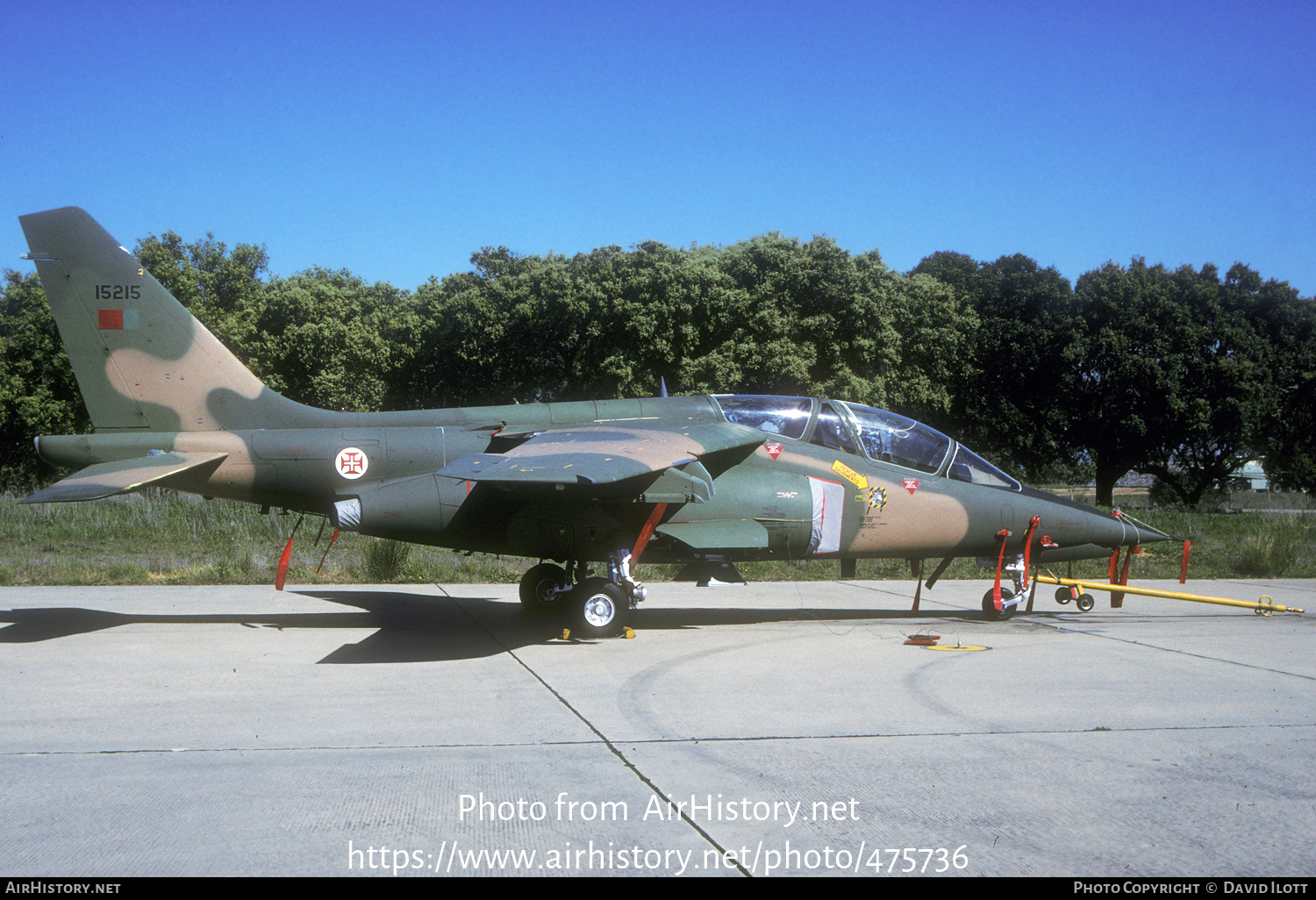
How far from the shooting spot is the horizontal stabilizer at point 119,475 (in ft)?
27.6

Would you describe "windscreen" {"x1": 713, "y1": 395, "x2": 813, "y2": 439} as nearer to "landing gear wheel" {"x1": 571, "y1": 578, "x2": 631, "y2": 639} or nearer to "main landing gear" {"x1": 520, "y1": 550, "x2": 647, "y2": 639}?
"main landing gear" {"x1": 520, "y1": 550, "x2": 647, "y2": 639}

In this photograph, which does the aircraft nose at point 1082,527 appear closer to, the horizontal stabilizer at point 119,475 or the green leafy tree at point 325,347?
the horizontal stabilizer at point 119,475

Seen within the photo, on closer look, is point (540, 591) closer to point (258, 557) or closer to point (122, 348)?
point (122, 348)

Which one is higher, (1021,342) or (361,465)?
(1021,342)

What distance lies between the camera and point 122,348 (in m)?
10.1

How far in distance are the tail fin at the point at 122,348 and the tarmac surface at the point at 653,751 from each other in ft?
7.60

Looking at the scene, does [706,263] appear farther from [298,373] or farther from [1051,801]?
[1051,801]

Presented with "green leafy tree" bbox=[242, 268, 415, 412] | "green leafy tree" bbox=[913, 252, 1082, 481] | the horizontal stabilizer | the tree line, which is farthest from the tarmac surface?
"green leafy tree" bbox=[913, 252, 1082, 481]

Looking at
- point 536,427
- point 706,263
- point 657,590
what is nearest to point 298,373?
point 706,263

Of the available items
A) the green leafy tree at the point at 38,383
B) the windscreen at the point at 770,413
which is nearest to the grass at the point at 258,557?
the windscreen at the point at 770,413

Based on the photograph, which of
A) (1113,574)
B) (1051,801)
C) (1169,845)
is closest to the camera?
(1169,845)

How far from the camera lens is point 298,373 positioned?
141 ft
